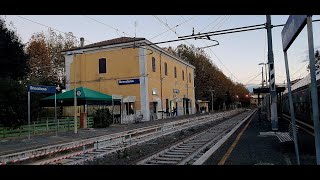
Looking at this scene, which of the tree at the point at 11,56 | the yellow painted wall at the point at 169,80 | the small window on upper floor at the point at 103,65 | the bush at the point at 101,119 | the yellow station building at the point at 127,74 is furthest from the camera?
the yellow painted wall at the point at 169,80

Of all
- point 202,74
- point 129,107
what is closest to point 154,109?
point 129,107

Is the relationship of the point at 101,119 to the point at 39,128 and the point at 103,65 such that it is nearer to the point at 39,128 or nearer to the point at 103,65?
the point at 39,128

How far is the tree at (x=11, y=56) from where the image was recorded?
27266 millimetres

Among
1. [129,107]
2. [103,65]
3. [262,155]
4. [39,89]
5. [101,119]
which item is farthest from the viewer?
[103,65]

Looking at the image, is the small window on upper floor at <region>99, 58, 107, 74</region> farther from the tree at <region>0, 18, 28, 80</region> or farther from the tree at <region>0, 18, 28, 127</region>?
the tree at <region>0, 18, 28, 80</region>

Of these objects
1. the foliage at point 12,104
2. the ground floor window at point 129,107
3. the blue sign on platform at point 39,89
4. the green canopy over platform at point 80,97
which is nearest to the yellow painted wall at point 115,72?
Answer: the ground floor window at point 129,107

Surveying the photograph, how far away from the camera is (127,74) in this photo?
3400 cm

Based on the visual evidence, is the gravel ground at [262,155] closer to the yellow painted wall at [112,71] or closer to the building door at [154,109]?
the yellow painted wall at [112,71]

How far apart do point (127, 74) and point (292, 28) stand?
31.6 m

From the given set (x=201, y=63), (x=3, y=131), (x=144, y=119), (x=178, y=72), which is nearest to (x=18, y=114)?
(x=3, y=131)

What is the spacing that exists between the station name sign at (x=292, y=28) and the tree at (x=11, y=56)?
2767 centimetres

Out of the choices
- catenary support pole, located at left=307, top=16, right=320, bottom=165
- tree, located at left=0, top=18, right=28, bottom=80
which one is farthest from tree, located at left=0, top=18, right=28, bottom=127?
catenary support pole, located at left=307, top=16, right=320, bottom=165

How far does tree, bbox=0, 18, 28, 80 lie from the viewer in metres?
27.3

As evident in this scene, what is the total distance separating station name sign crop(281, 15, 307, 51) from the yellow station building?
26.4 meters
